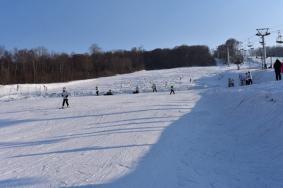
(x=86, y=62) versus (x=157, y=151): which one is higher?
(x=86, y=62)

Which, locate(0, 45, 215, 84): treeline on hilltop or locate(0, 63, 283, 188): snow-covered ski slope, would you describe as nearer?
Result: locate(0, 63, 283, 188): snow-covered ski slope

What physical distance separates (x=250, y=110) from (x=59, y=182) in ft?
35.0

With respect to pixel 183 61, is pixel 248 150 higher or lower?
lower

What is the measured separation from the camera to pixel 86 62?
436 feet

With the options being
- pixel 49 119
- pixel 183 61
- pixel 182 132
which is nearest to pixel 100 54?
pixel 183 61

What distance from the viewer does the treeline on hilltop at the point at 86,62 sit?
11712 centimetres

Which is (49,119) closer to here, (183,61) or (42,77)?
(42,77)

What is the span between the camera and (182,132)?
1561cm

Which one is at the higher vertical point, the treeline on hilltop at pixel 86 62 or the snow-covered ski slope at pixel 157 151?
the treeline on hilltop at pixel 86 62

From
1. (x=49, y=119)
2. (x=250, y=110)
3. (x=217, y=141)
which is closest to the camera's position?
(x=217, y=141)

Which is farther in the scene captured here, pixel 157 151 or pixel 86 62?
pixel 86 62

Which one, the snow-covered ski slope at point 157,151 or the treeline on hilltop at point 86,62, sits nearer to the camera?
the snow-covered ski slope at point 157,151

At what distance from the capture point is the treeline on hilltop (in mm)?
117125

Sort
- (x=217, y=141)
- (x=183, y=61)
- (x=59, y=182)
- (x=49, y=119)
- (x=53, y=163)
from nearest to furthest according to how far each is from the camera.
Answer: (x=59, y=182)
(x=53, y=163)
(x=217, y=141)
(x=49, y=119)
(x=183, y=61)
